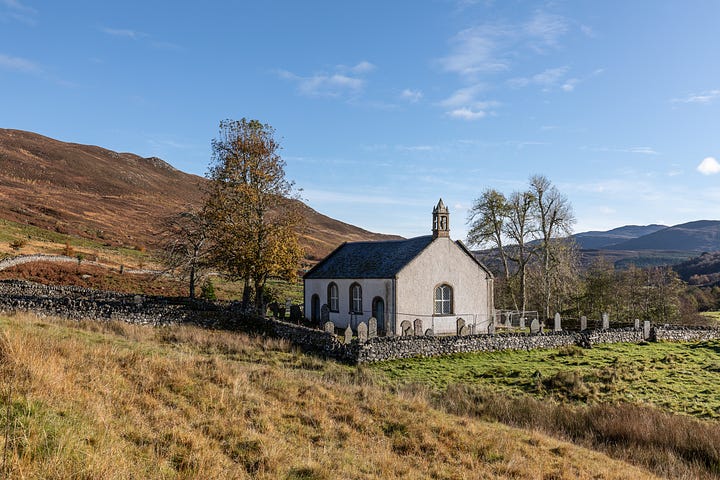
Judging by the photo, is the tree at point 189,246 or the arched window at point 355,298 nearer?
the arched window at point 355,298

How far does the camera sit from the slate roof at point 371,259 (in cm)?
3132

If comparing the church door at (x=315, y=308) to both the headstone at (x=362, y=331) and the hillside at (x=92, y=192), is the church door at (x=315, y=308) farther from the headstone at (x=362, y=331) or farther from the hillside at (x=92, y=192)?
the headstone at (x=362, y=331)

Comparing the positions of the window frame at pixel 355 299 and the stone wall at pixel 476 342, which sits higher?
the window frame at pixel 355 299

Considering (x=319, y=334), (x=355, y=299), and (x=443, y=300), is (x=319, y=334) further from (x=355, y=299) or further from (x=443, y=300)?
(x=443, y=300)

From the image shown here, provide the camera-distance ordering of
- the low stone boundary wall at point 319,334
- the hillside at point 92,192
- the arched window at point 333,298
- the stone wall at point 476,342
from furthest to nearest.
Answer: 1. the hillside at point 92,192
2. the arched window at point 333,298
3. the low stone boundary wall at point 319,334
4. the stone wall at point 476,342

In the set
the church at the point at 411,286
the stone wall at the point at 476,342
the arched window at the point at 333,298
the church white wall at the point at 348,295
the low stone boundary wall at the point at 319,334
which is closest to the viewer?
the stone wall at the point at 476,342

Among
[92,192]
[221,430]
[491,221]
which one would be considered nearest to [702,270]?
[491,221]

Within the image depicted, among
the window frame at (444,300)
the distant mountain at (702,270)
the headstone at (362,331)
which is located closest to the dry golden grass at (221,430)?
the headstone at (362,331)

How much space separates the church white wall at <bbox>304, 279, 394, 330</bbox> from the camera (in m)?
30.1

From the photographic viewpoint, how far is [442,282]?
105 ft

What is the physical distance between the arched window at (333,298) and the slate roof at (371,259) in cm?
80

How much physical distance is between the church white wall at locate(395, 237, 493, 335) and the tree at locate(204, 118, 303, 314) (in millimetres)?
7396

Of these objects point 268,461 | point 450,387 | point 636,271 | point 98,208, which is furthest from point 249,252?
point 98,208

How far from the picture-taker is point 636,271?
5300 centimetres
